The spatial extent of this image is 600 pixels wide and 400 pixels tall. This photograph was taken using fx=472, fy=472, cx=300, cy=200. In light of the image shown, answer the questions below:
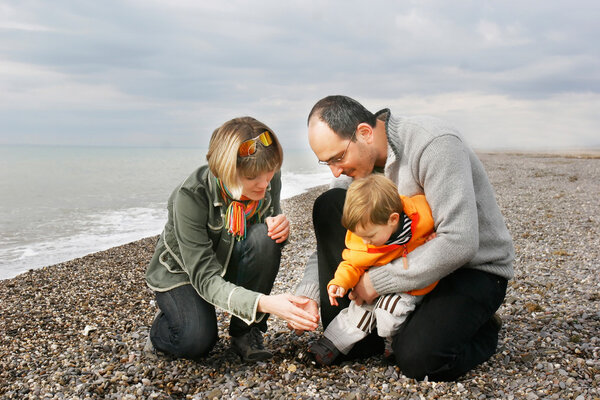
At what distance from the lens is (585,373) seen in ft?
9.45

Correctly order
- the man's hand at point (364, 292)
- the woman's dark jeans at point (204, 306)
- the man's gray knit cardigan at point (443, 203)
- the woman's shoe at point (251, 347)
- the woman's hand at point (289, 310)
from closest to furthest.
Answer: the man's gray knit cardigan at point (443, 203)
the woman's hand at point (289, 310)
the man's hand at point (364, 292)
the woman's dark jeans at point (204, 306)
the woman's shoe at point (251, 347)

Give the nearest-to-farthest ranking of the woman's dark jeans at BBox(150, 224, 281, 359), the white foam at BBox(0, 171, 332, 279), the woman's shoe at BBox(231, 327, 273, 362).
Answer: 1. the woman's dark jeans at BBox(150, 224, 281, 359)
2. the woman's shoe at BBox(231, 327, 273, 362)
3. the white foam at BBox(0, 171, 332, 279)

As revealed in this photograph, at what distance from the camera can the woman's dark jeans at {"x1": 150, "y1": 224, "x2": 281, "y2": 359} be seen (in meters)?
3.16

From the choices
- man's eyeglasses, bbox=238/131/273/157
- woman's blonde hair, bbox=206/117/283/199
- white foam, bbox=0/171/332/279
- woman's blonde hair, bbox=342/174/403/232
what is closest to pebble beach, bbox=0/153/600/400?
woman's blonde hair, bbox=342/174/403/232

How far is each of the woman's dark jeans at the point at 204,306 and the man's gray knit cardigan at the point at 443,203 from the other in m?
0.83

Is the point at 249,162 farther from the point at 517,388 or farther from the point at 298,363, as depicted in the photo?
the point at 517,388

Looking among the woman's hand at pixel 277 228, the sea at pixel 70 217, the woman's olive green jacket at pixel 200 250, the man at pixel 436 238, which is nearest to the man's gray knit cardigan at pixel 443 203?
the man at pixel 436 238

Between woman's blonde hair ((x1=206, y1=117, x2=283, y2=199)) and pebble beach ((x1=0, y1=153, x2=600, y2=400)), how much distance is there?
124 cm

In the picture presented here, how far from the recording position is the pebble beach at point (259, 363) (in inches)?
112

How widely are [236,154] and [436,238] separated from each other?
1.27 metres

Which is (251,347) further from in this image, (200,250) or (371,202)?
(371,202)

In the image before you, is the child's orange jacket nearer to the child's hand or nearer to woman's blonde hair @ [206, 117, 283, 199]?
the child's hand

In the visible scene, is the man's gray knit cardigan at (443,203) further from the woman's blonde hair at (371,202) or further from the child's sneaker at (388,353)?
the child's sneaker at (388,353)

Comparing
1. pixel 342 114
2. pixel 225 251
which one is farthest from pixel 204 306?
pixel 342 114
